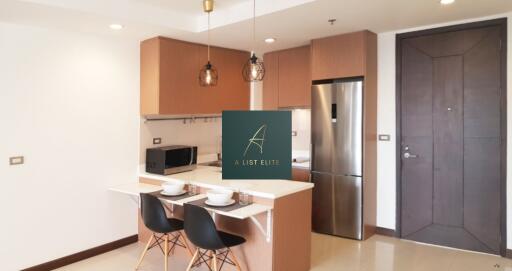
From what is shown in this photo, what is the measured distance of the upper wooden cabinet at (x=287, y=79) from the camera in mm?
4957

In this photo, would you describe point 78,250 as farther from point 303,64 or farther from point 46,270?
point 303,64

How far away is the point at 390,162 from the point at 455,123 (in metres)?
0.79

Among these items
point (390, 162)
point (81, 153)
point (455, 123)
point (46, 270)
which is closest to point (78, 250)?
point (46, 270)

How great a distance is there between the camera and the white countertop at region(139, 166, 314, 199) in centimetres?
319

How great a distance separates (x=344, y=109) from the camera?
430 centimetres

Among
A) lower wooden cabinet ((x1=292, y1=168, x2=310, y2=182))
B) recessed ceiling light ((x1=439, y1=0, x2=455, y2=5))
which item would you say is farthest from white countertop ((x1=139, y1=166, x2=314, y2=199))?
recessed ceiling light ((x1=439, y1=0, x2=455, y2=5))

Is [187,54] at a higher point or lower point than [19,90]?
higher

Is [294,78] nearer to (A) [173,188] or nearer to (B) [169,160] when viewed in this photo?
(B) [169,160]

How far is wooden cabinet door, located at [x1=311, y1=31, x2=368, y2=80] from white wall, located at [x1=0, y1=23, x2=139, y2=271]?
6.76ft

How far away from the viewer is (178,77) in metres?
4.34

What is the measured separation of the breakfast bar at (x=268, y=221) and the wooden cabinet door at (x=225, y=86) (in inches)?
52.6

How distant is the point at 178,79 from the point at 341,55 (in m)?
1.85

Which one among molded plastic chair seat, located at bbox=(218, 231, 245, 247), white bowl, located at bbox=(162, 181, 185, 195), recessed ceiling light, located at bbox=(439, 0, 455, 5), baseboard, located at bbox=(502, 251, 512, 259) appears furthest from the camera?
baseboard, located at bbox=(502, 251, 512, 259)

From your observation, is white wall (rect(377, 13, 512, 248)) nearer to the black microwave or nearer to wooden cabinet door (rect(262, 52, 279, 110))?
wooden cabinet door (rect(262, 52, 279, 110))
